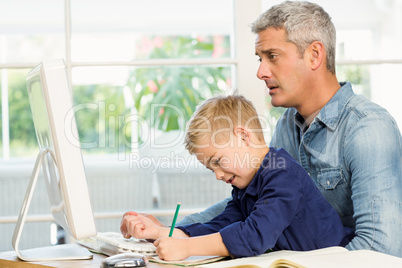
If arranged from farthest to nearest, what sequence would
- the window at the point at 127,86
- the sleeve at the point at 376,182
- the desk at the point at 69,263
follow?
the window at the point at 127,86
the sleeve at the point at 376,182
the desk at the point at 69,263

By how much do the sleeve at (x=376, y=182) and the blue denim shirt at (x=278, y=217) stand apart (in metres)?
0.07

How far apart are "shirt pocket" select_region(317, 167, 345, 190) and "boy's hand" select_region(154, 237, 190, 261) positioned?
0.56 m

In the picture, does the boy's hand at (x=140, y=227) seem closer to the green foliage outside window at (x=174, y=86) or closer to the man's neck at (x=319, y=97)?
the man's neck at (x=319, y=97)

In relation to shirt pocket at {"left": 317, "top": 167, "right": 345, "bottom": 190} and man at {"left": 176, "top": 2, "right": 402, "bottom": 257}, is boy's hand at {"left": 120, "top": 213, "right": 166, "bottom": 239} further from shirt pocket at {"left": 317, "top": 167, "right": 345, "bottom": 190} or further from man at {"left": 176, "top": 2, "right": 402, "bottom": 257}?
shirt pocket at {"left": 317, "top": 167, "right": 345, "bottom": 190}

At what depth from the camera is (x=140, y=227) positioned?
1.29 m

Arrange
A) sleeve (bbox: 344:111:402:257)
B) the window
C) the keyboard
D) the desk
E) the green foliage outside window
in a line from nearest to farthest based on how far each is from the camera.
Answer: the desk
the keyboard
sleeve (bbox: 344:111:402:257)
the window
the green foliage outside window

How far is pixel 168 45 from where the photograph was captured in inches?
→ 365

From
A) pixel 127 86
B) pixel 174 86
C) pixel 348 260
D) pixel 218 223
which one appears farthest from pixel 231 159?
pixel 127 86

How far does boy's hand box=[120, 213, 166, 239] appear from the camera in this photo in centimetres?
128

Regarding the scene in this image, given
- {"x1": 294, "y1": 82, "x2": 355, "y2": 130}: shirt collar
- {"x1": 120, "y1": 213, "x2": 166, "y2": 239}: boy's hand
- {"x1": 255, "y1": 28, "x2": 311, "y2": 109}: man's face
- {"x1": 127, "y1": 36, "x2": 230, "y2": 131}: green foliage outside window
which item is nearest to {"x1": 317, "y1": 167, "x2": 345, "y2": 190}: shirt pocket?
{"x1": 294, "y1": 82, "x2": 355, "y2": 130}: shirt collar

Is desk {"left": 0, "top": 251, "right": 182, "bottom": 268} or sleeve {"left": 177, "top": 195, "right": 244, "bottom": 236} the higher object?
sleeve {"left": 177, "top": 195, "right": 244, "bottom": 236}

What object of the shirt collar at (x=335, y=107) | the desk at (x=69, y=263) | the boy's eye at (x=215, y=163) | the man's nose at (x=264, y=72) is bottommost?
the desk at (x=69, y=263)

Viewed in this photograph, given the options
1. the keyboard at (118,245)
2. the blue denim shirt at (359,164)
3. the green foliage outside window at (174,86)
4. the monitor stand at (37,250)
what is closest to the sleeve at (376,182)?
the blue denim shirt at (359,164)

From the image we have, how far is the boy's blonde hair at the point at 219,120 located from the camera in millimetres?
1340
